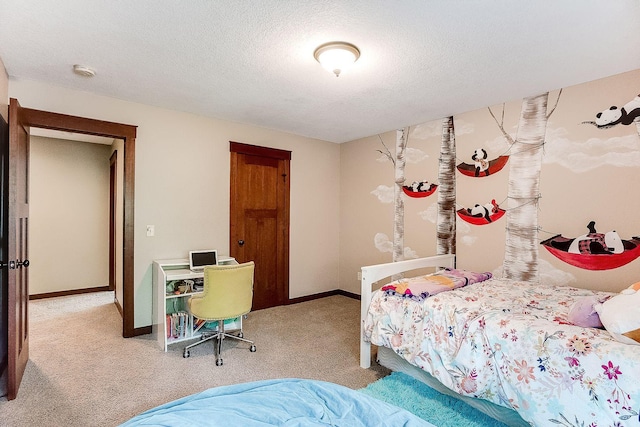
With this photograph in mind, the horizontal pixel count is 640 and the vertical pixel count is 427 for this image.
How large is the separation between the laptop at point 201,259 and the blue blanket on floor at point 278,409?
2.31m

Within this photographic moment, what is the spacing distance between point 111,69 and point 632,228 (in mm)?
4323

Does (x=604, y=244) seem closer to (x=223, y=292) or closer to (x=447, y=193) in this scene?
(x=447, y=193)

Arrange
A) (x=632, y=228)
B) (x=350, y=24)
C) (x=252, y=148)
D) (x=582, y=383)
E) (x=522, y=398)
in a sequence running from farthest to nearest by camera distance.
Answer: (x=252, y=148) < (x=632, y=228) < (x=350, y=24) < (x=522, y=398) < (x=582, y=383)

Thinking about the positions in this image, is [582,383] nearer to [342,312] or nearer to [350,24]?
[350,24]

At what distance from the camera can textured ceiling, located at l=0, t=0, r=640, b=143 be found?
1.79m

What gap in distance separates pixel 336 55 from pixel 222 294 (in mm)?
2105

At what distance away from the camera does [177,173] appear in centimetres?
357

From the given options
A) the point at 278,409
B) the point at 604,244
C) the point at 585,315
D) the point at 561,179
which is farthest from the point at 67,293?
the point at 604,244

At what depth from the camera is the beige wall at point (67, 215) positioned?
467 cm

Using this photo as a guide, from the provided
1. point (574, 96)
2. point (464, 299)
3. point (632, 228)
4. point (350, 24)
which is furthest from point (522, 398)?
point (574, 96)

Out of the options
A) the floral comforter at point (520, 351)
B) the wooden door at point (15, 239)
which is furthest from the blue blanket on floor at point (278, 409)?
the wooden door at point (15, 239)

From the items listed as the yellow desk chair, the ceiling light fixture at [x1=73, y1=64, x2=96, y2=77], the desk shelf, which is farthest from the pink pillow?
the ceiling light fixture at [x1=73, y1=64, x2=96, y2=77]

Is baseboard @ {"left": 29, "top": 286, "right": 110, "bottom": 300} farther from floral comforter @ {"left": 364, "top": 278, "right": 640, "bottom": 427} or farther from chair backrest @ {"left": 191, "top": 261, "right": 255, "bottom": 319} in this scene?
floral comforter @ {"left": 364, "top": 278, "right": 640, "bottom": 427}

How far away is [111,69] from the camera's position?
2.55 metres
